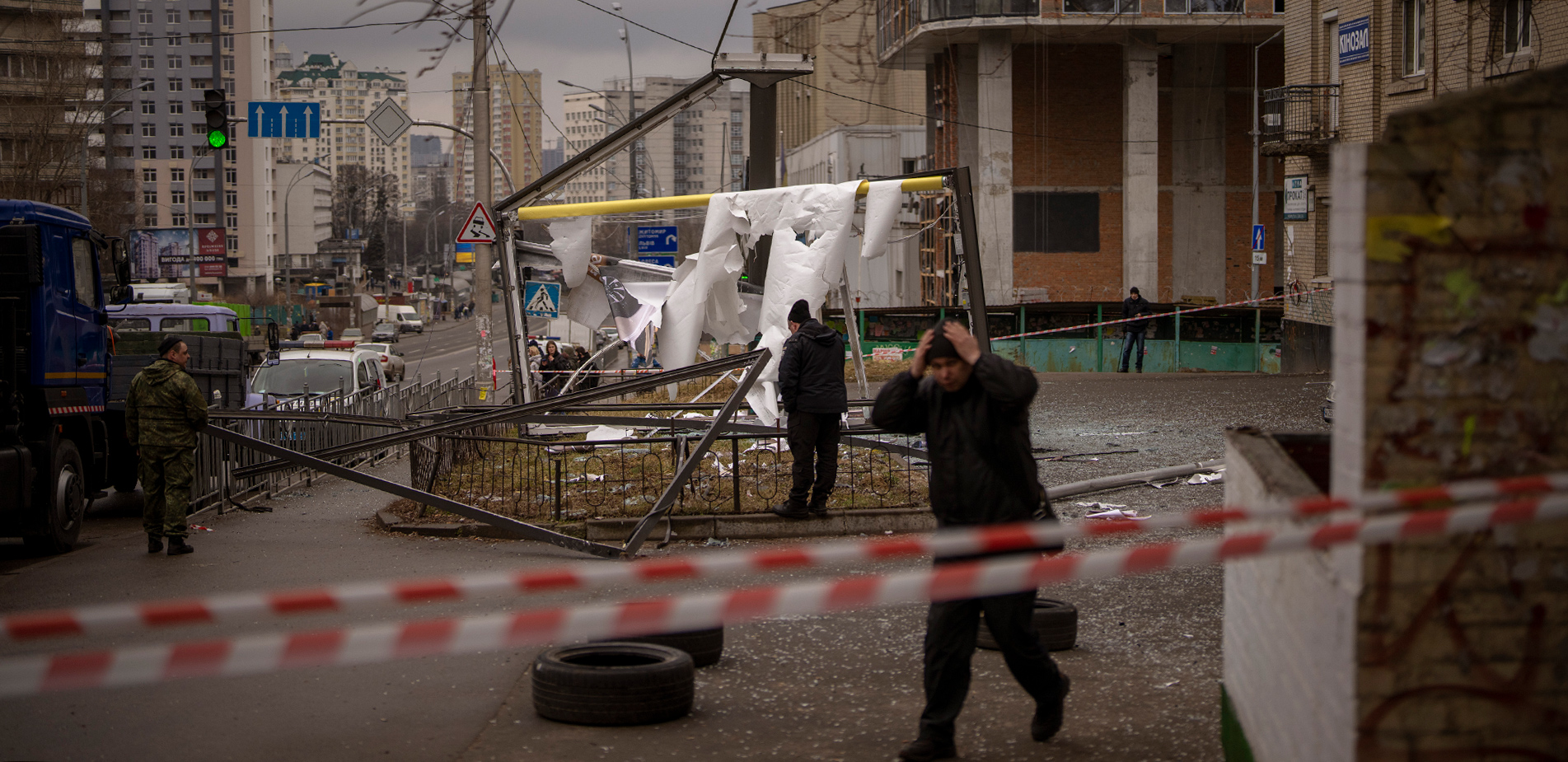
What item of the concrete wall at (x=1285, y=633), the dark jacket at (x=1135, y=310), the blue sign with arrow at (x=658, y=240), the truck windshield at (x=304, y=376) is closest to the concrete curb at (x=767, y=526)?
the concrete wall at (x=1285, y=633)

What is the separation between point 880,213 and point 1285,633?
28.2ft

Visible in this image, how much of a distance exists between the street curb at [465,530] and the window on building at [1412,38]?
19618 millimetres

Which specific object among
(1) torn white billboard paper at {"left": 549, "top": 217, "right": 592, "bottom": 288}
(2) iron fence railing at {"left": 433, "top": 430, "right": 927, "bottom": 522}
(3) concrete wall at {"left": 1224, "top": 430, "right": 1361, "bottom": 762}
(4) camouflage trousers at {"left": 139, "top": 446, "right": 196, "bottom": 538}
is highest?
(1) torn white billboard paper at {"left": 549, "top": 217, "right": 592, "bottom": 288}

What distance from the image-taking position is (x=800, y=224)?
1248 cm

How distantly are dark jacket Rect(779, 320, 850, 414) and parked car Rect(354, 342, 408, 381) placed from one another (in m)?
25.7

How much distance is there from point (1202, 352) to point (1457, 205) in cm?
2605

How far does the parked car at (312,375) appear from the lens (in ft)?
73.4

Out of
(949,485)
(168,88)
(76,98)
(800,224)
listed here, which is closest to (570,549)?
(800,224)

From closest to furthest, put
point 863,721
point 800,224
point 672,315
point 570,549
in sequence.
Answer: point 863,721, point 570,549, point 800,224, point 672,315

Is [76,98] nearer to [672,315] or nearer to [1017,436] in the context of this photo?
[672,315]

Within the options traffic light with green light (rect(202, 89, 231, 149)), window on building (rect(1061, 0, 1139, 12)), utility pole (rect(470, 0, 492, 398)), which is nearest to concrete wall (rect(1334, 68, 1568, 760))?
utility pole (rect(470, 0, 492, 398))

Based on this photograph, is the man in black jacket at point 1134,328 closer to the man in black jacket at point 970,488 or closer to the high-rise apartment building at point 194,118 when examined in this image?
the man in black jacket at point 970,488

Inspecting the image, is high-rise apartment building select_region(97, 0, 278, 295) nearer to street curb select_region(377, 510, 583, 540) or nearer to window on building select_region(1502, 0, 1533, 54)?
window on building select_region(1502, 0, 1533, 54)

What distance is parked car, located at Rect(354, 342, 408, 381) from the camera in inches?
1385
